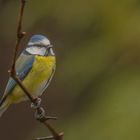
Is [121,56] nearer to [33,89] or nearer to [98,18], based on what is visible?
[98,18]

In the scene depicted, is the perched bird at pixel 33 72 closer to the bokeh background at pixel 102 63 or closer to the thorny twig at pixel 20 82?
the bokeh background at pixel 102 63

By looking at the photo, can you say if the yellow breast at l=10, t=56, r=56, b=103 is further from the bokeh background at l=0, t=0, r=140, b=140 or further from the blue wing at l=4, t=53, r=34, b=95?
the bokeh background at l=0, t=0, r=140, b=140

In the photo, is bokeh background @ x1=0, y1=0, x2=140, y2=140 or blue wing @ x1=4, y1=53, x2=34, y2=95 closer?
blue wing @ x1=4, y1=53, x2=34, y2=95

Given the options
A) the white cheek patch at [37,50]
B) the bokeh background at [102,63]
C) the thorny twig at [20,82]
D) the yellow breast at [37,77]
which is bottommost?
the bokeh background at [102,63]

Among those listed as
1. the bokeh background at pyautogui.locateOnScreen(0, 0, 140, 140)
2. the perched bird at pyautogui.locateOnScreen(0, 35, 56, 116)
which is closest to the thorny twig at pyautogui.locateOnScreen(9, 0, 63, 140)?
the perched bird at pyautogui.locateOnScreen(0, 35, 56, 116)

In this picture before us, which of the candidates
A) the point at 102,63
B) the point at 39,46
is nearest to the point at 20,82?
the point at 39,46

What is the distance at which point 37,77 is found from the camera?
234cm

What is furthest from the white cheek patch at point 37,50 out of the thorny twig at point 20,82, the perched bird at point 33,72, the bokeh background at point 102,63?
the thorny twig at point 20,82

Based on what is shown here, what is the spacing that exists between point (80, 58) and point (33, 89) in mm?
568

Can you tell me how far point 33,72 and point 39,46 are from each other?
99mm

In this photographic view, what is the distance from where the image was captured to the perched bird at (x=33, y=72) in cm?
230

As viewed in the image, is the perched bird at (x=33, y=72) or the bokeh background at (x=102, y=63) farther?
the bokeh background at (x=102, y=63)

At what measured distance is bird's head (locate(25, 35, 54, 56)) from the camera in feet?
7.52

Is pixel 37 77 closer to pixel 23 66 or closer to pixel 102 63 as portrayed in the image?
pixel 23 66
